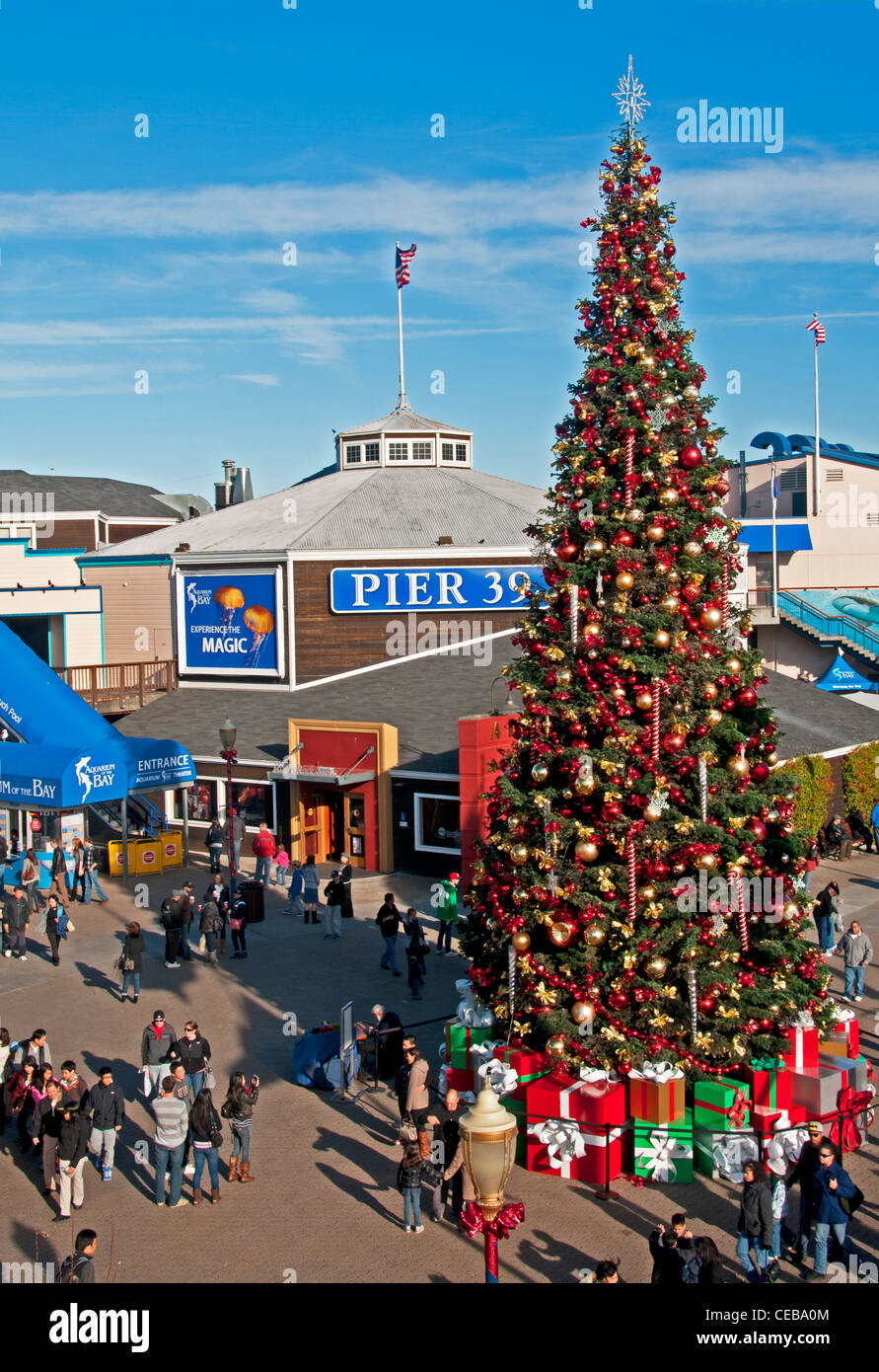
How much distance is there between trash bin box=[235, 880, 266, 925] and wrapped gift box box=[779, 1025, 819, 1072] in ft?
44.9

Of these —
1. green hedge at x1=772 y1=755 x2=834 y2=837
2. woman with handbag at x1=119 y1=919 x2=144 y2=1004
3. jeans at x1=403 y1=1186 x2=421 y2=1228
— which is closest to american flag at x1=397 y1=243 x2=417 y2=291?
green hedge at x1=772 y1=755 x2=834 y2=837

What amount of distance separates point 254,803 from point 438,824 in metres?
5.89

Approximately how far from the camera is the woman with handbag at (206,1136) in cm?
1315

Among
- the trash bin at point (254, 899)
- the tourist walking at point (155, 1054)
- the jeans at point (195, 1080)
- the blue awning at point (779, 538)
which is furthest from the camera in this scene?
the blue awning at point (779, 538)

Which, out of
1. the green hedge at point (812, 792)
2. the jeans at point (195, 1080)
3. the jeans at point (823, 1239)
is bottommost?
the jeans at point (823, 1239)

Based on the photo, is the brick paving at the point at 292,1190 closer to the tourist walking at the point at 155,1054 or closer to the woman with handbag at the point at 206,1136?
the woman with handbag at the point at 206,1136

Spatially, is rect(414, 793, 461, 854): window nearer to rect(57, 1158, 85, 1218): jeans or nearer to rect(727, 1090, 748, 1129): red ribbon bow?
rect(727, 1090, 748, 1129): red ribbon bow

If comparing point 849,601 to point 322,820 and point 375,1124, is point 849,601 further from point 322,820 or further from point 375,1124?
point 375,1124

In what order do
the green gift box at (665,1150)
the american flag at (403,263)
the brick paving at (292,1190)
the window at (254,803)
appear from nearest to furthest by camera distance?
the brick paving at (292,1190) < the green gift box at (665,1150) < the window at (254,803) < the american flag at (403,263)

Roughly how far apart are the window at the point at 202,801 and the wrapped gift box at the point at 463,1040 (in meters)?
18.7

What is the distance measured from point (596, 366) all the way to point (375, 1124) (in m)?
9.72

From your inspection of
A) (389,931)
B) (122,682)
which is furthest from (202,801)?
(389,931)

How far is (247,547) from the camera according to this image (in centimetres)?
3756

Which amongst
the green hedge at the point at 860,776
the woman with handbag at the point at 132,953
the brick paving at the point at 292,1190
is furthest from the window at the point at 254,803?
the green hedge at the point at 860,776
